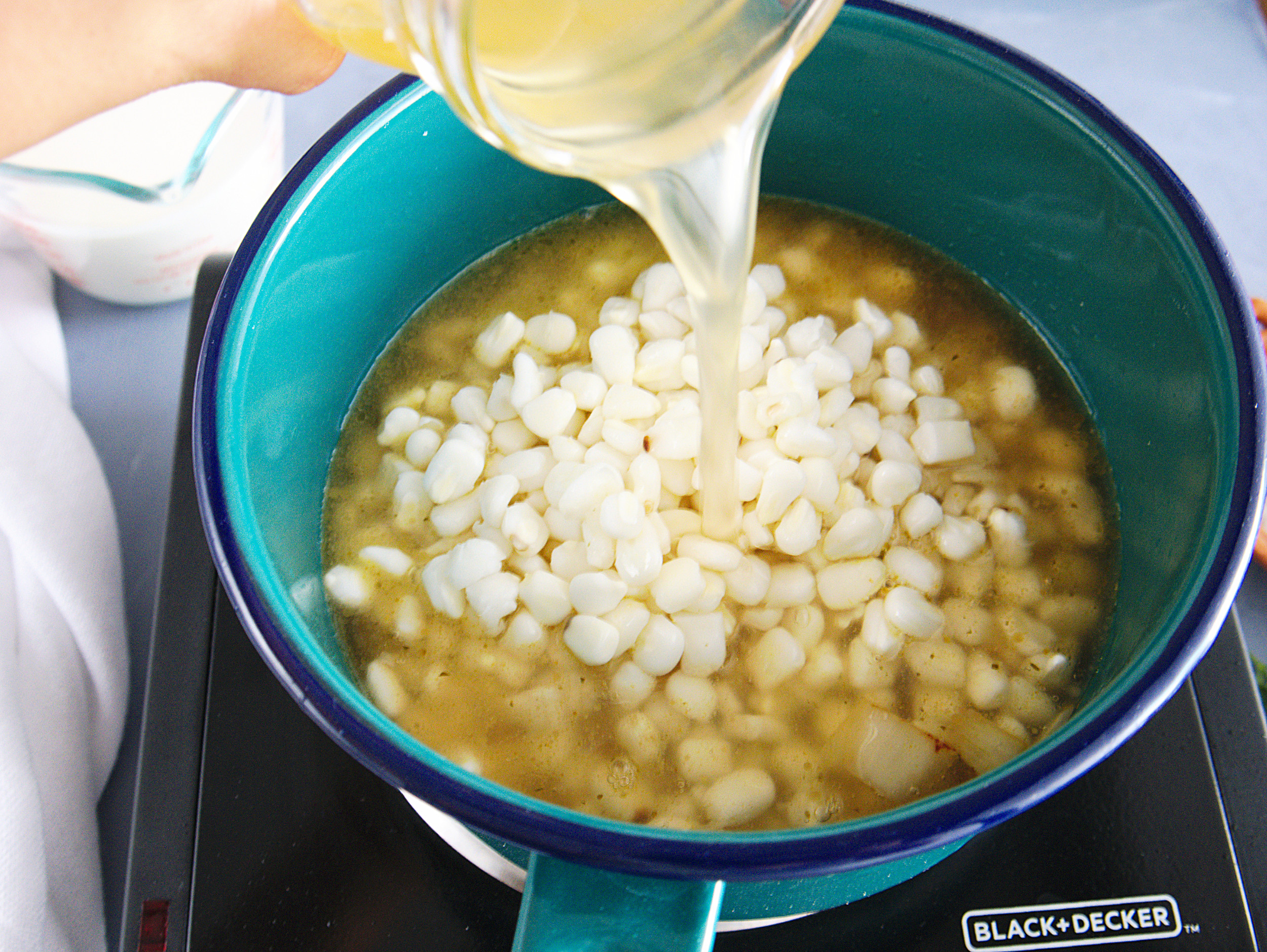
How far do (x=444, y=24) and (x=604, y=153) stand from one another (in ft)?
0.37

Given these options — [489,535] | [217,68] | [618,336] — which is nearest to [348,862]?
[489,535]

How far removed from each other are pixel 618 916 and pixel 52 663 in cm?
50

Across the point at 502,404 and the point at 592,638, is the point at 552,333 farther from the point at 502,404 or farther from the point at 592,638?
the point at 592,638

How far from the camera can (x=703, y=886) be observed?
1.48ft

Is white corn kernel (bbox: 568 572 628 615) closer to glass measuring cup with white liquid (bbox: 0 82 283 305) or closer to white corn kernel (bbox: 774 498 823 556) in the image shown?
white corn kernel (bbox: 774 498 823 556)

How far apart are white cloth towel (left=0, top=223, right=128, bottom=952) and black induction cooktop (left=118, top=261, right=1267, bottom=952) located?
0.08 metres

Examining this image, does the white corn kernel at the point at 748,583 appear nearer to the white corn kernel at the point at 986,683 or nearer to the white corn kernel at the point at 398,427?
the white corn kernel at the point at 986,683

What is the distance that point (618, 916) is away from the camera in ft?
1.49

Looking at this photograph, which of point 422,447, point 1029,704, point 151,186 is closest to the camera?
point 1029,704

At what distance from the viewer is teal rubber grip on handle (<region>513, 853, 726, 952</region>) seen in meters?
0.45

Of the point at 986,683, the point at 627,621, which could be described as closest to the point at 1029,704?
the point at 986,683

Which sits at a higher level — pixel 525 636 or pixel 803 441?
pixel 803 441

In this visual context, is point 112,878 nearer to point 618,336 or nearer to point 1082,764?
point 618,336

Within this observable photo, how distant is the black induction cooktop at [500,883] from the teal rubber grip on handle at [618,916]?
0.18 metres
